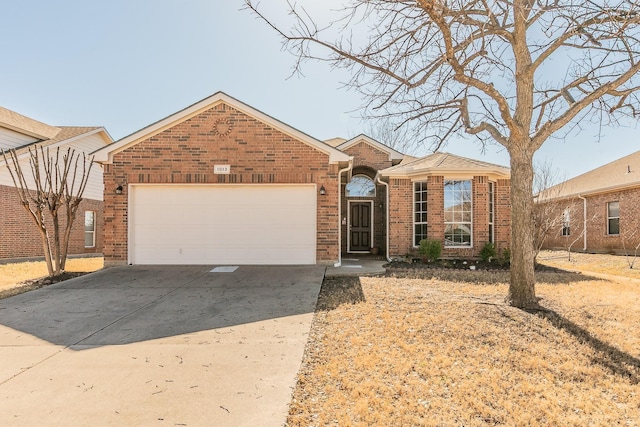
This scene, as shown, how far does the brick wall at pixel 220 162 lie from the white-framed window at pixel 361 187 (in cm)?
510

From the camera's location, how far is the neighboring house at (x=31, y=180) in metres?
14.1

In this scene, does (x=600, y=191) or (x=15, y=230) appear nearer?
(x=15, y=230)

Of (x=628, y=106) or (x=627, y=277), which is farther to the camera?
(x=627, y=277)

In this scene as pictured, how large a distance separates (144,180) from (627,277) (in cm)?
1387

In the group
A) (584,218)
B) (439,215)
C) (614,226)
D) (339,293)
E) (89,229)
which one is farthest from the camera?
(584,218)

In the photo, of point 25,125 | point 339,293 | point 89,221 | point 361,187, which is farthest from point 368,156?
point 25,125

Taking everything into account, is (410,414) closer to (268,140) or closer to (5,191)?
(268,140)

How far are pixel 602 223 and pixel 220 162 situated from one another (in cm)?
1765

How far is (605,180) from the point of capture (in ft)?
59.2

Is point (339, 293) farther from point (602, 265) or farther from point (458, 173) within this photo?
point (602, 265)

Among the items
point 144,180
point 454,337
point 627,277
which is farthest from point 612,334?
point 144,180

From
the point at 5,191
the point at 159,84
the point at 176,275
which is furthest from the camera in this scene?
the point at 5,191

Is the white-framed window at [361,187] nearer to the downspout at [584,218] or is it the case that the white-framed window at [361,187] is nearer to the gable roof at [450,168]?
the gable roof at [450,168]

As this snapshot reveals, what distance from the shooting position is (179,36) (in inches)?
370
